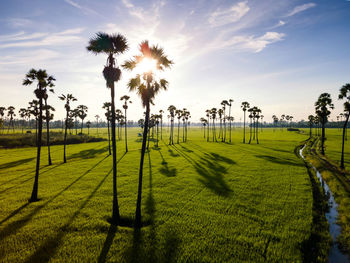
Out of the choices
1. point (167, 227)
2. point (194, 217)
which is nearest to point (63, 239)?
point (167, 227)

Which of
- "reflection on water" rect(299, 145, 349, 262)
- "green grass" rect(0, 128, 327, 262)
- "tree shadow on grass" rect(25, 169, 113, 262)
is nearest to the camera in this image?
"tree shadow on grass" rect(25, 169, 113, 262)

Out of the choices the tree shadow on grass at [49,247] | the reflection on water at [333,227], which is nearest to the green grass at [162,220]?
the tree shadow on grass at [49,247]

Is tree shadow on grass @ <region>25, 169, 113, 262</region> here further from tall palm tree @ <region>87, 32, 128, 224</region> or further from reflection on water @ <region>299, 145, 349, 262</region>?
reflection on water @ <region>299, 145, 349, 262</region>

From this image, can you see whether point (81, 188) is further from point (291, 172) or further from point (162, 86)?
point (291, 172)

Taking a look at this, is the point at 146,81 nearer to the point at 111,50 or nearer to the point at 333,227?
the point at 111,50

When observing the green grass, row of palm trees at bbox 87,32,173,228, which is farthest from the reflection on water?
row of palm trees at bbox 87,32,173,228

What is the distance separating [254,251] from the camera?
35.3ft

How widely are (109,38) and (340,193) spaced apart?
3224 centimetres

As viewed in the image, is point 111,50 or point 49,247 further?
point 111,50

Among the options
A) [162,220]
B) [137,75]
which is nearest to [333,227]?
[162,220]

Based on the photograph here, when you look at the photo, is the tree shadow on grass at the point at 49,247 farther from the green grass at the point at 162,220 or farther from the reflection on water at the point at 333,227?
the reflection on water at the point at 333,227

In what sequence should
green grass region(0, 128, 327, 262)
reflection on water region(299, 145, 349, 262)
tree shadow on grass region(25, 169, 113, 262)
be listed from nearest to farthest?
tree shadow on grass region(25, 169, 113, 262), green grass region(0, 128, 327, 262), reflection on water region(299, 145, 349, 262)

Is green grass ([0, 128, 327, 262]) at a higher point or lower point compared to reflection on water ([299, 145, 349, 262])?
higher

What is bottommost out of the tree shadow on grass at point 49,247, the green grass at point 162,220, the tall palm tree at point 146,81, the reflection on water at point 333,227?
the reflection on water at point 333,227
